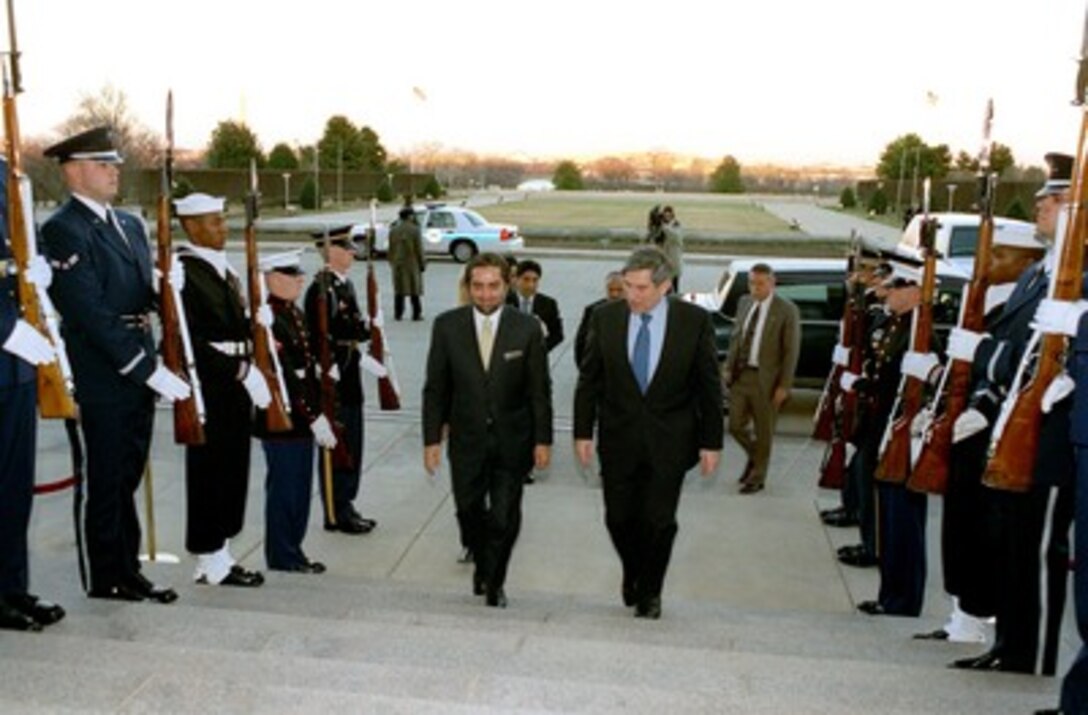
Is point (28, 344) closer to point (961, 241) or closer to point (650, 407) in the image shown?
point (650, 407)

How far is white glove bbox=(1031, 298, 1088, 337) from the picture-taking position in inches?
141

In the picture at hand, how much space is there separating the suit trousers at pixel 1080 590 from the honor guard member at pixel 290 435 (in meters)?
3.73

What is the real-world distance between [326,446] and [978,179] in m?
3.75

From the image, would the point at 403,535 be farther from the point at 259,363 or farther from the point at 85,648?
the point at 85,648

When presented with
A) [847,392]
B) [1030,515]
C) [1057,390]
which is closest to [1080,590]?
[1030,515]

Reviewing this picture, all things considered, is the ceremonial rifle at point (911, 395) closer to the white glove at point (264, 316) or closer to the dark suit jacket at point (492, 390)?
the dark suit jacket at point (492, 390)

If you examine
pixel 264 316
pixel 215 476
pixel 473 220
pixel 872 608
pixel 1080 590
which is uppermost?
Result: pixel 473 220

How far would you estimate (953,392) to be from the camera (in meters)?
4.49

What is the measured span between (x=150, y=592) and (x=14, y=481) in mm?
817

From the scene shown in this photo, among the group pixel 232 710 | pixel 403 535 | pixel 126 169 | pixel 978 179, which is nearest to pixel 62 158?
pixel 232 710

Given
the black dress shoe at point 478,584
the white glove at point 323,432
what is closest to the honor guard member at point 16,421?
the white glove at point 323,432

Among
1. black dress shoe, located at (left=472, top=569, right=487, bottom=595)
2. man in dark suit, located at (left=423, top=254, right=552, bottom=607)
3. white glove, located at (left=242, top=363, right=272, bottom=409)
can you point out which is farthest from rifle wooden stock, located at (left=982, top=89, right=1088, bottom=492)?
white glove, located at (left=242, top=363, right=272, bottom=409)

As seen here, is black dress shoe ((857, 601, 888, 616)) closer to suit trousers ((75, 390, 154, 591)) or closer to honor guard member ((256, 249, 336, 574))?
honor guard member ((256, 249, 336, 574))

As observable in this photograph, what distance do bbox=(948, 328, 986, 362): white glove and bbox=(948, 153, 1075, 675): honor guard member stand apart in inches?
3.5
